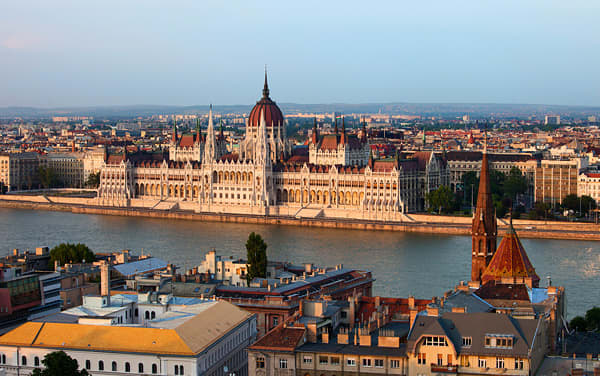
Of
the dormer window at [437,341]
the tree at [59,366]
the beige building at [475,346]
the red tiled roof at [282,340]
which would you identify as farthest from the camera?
the red tiled roof at [282,340]

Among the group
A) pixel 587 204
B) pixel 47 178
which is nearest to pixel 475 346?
pixel 587 204

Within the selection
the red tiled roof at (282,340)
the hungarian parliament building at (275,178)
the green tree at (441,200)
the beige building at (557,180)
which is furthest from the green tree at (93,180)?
the red tiled roof at (282,340)

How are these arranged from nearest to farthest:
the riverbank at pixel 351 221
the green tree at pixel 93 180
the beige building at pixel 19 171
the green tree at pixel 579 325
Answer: the green tree at pixel 579 325
the riverbank at pixel 351 221
the green tree at pixel 93 180
the beige building at pixel 19 171

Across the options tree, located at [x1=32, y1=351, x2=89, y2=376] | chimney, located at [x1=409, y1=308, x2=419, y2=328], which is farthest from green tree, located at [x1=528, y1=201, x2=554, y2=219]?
tree, located at [x1=32, y1=351, x2=89, y2=376]

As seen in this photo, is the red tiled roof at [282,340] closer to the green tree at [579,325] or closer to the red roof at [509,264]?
the red roof at [509,264]

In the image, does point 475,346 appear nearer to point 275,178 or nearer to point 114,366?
point 114,366
